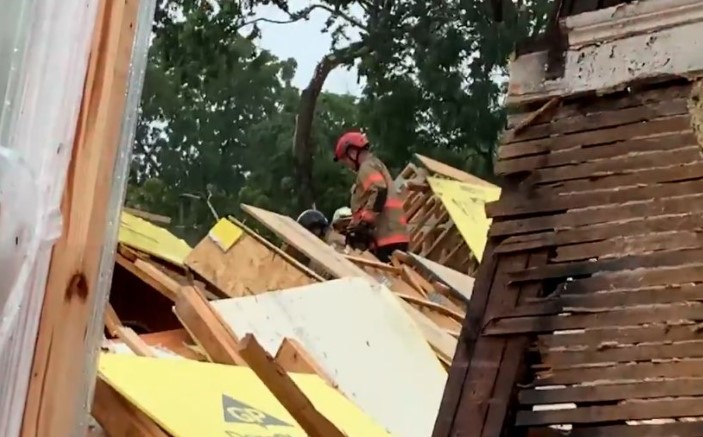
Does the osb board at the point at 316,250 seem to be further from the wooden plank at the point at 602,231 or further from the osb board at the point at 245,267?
the wooden plank at the point at 602,231

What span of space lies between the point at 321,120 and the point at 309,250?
16.1 meters

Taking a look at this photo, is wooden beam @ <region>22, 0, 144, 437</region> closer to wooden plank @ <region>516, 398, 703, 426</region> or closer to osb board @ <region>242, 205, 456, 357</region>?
wooden plank @ <region>516, 398, 703, 426</region>

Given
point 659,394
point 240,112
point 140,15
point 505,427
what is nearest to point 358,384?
point 505,427

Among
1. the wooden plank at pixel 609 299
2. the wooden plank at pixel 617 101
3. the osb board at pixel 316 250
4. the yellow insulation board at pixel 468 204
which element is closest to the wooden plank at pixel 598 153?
the wooden plank at pixel 617 101

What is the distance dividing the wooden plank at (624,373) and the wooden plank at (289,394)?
0.76 m

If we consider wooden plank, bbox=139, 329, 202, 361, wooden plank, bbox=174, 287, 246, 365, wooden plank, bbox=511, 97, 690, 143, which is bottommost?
wooden plank, bbox=139, 329, 202, 361

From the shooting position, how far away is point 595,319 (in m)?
2.83

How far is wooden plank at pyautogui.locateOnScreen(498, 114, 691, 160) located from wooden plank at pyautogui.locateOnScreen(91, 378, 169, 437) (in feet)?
4.10

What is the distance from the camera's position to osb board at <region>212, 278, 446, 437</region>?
4.61 metres

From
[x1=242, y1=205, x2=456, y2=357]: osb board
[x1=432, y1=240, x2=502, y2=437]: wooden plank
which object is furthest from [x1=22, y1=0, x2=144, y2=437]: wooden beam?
[x1=242, y1=205, x2=456, y2=357]: osb board

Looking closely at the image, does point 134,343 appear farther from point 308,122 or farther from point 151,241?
point 308,122

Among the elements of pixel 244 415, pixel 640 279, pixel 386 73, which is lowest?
pixel 244 415

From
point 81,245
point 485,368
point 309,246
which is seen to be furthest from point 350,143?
point 81,245

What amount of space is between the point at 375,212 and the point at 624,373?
618 cm
